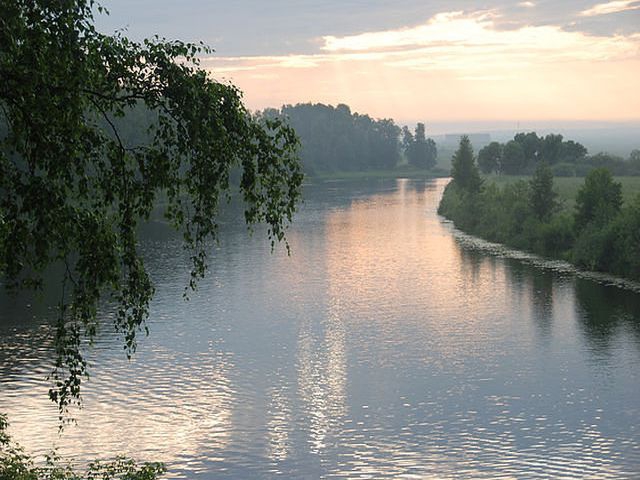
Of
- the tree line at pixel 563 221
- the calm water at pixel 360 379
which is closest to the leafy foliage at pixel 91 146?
the calm water at pixel 360 379

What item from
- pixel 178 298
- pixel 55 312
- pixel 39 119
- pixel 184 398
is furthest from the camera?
pixel 178 298

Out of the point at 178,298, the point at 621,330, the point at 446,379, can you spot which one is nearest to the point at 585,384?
the point at 446,379

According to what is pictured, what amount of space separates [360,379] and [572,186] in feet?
239

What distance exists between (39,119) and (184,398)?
70.9 feet

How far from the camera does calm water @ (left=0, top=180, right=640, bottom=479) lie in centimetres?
2516

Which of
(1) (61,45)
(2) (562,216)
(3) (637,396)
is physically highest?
(1) (61,45)

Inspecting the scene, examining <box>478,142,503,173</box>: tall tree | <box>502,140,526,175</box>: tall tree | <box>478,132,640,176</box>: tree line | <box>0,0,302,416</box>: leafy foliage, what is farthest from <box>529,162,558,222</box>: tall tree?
<box>0,0,302,416</box>: leafy foliage

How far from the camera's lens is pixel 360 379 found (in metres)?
32.3

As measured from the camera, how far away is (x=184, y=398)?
29891mm

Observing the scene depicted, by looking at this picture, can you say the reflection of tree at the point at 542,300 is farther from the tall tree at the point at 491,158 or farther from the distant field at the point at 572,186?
the tall tree at the point at 491,158

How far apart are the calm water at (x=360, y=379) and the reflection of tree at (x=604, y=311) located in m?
0.15

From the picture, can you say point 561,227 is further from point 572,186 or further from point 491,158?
point 491,158

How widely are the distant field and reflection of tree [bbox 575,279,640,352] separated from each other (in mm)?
22240

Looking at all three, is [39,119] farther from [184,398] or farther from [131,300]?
[184,398]
